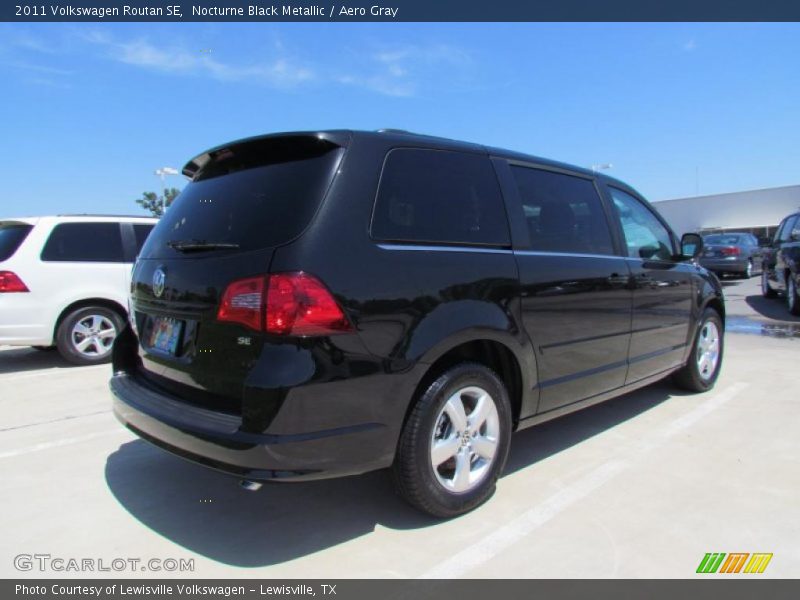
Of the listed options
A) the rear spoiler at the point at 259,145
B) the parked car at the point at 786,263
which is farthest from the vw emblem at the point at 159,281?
the parked car at the point at 786,263

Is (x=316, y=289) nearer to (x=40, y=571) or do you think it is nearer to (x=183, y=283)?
(x=183, y=283)

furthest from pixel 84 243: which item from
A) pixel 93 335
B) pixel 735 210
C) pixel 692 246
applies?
pixel 735 210

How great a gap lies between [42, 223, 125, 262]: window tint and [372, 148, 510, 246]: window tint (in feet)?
17.8

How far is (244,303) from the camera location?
2244mm

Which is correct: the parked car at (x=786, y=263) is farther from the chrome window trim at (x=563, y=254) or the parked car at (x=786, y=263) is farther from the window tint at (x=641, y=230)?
the chrome window trim at (x=563, y=254)

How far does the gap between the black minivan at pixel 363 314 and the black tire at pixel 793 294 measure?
777 cm

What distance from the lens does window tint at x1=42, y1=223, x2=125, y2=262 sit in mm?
6449

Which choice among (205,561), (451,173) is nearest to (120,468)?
(205,561)

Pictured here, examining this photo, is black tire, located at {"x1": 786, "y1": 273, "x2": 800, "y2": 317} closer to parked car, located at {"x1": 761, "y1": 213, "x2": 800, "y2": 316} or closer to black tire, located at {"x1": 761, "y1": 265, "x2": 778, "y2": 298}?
parked car, located at {"x1": 761, "y1": 213, "x2": 800, "y2": 316}

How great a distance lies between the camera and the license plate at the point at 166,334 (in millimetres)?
2619

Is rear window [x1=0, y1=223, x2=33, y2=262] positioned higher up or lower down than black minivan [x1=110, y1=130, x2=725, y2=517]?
higher up

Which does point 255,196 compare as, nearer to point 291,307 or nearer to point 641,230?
point 291,307

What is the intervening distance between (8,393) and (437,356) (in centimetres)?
486


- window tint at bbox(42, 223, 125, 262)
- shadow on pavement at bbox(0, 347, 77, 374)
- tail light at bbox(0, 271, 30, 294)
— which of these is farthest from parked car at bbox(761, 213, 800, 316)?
tail light at bbox(0, 271, 30, 294)
